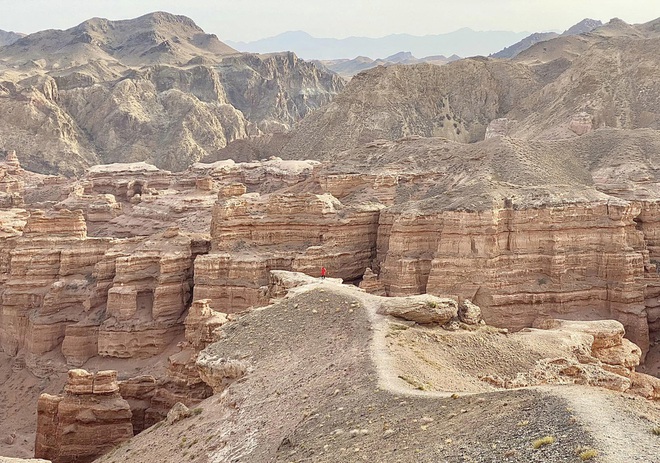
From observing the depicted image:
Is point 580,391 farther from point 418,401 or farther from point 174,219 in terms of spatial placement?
point 174,219

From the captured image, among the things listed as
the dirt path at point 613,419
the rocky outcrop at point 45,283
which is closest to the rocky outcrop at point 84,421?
the dirt path at point 613,419

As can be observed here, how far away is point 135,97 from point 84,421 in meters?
107

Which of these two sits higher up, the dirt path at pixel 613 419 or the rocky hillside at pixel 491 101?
the rocky hillside at pixel 491 101

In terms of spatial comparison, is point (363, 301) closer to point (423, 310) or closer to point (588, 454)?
point (423, 310)

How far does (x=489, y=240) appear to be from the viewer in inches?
1409

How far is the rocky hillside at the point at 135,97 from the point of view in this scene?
4419 inches

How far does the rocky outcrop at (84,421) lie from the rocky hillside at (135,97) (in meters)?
85.4

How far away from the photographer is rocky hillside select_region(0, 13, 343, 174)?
11225cm

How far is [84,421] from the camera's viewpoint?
2680cm

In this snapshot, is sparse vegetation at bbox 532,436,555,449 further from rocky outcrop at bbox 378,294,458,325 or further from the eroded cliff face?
the eroded cliff face

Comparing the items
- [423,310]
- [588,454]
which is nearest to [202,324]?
[423,310]

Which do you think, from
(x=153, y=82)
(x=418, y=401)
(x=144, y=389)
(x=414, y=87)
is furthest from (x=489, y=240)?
(x=153, y=82)

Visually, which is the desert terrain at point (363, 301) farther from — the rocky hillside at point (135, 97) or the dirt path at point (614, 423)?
the rocky hillside at point (135, 97)

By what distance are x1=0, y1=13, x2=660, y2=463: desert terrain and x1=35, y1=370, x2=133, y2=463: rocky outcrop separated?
0.07 metres
